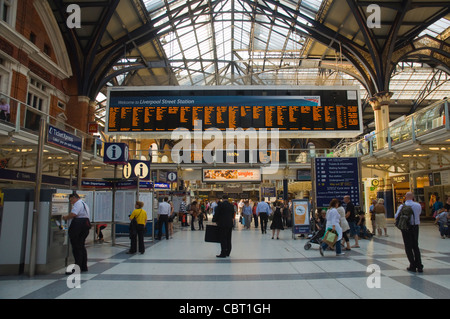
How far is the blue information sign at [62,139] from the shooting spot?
25.0 ft

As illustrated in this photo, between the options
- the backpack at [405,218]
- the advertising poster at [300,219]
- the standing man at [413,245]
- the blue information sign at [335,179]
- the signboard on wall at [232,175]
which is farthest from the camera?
the signboard on wall at [232,175]

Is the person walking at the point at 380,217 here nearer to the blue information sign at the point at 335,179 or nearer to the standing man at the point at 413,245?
the blue information sign at the point at 335,179

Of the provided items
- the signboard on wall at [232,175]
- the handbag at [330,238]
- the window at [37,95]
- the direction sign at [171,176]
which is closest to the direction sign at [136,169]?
the direction sign at [171,176]

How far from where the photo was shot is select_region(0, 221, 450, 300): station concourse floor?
495 cm

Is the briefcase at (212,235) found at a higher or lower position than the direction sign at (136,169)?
lower

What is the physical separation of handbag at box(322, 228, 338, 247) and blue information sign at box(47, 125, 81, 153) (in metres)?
7.27

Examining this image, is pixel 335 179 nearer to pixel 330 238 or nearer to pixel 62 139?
pixel 330 238

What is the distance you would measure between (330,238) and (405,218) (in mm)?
2243

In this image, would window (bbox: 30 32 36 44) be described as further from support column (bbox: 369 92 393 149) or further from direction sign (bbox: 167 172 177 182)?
support column (bbox: 369 92 393 149)

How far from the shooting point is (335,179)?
1274cm

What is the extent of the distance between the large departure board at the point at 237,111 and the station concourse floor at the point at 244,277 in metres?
8.42

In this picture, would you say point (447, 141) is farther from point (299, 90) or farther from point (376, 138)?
point (299, 90)

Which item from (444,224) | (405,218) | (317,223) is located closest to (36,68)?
(317,223)

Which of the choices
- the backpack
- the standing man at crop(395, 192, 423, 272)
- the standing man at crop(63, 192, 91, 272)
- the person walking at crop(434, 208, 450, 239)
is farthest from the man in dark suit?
the person walking at crop(434, 208, 450, 239)
